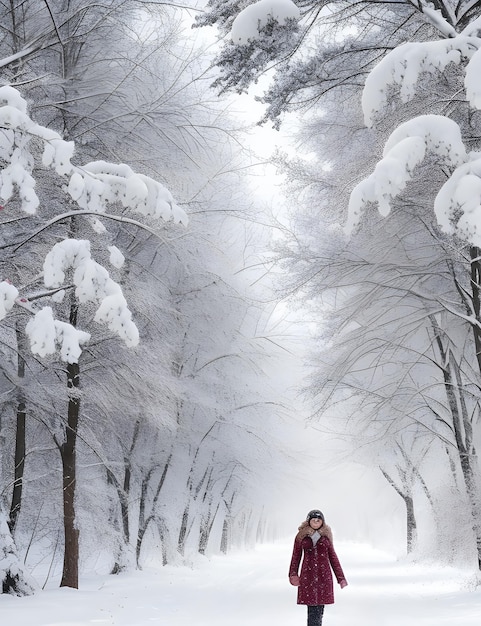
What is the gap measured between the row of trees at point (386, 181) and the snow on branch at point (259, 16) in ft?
0.14

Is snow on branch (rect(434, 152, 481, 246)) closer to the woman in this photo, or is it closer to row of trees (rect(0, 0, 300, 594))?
the woman

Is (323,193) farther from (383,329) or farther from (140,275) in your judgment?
(140,275)

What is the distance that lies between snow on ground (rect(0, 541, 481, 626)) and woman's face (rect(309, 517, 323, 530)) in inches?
122

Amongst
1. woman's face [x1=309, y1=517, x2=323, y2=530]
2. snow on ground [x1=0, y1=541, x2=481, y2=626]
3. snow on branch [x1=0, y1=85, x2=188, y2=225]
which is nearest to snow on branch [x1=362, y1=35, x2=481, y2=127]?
snow on branch [x1=0, y1=85, x2=188, y2=225]

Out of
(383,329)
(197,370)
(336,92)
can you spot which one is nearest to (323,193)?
(336,92)

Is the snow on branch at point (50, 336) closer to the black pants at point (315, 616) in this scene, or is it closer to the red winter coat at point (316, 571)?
the red winter coat at point (316, 571)

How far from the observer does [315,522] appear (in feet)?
24.1

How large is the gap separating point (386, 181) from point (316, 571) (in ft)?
12.3

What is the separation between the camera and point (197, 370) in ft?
70.2

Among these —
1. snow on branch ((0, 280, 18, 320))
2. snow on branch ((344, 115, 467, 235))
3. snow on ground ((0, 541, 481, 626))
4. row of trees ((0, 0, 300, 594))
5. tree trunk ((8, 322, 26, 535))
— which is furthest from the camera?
tree trunk ((8, 322, 26, 535))

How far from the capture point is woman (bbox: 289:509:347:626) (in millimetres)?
7281

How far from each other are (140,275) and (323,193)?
4228mm

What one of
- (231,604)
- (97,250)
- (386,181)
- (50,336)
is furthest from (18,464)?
(386,181)

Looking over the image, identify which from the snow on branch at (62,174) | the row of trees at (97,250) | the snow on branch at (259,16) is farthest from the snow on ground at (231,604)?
the snow on branch at (259,16)
